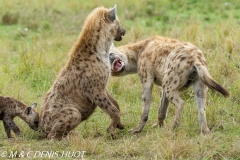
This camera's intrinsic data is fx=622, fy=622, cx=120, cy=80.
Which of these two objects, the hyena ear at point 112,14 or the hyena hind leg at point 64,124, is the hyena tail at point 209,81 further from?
the hyena hind leg at point 64,124

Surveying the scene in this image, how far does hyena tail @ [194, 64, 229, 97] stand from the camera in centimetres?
563

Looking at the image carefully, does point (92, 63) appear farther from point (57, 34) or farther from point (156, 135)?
point (57, 34)

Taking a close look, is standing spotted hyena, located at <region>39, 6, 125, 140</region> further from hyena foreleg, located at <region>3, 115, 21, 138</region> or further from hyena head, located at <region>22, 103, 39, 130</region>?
hyena foreleg, located at <region>3, 115, 21, 138</region>

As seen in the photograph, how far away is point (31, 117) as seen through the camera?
612cm

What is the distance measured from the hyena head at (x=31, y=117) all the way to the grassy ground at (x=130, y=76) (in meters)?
0.09

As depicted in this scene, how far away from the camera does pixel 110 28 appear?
6.28 metres

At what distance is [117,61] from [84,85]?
79 cm

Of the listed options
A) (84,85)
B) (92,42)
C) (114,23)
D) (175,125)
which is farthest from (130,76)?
(175,125)

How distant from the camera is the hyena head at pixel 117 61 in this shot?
6.71 m

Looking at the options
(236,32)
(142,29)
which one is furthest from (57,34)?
(236,32)

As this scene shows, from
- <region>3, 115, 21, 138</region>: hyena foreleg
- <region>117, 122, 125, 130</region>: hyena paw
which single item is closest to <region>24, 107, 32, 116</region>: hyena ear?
<region>3, 115, 21, 138</region>: hyena foreleg

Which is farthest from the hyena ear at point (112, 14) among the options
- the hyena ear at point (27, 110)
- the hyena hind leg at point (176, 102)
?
the hyena ear at point (27, 110)

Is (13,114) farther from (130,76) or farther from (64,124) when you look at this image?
(130,76)

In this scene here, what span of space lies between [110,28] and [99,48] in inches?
9.8
